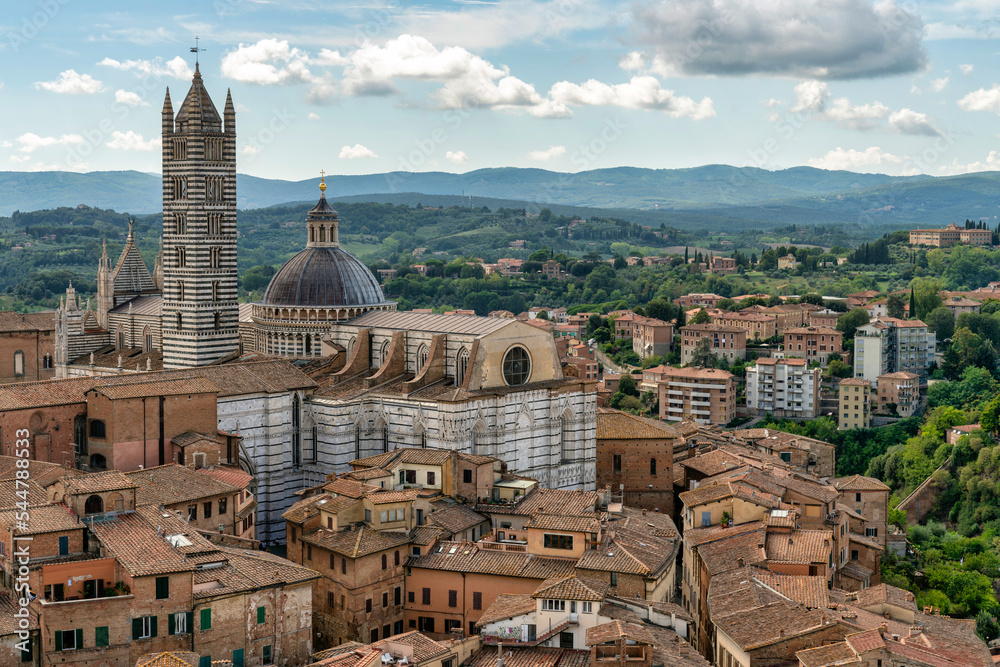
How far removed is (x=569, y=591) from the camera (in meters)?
27.1

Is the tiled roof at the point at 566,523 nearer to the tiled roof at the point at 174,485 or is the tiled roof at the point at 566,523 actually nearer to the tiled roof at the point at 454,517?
the tiled roof at the point at 454,517

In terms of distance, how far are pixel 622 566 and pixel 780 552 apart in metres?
5.50

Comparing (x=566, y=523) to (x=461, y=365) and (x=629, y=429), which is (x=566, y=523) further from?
(x=629, y=429)

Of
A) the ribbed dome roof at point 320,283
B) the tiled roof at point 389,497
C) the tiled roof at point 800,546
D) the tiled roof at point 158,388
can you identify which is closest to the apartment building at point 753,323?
the ribbed dome roof at point 320,283

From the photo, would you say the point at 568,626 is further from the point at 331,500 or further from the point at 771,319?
the point at 771,319

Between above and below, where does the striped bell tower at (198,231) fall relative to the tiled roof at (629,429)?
above

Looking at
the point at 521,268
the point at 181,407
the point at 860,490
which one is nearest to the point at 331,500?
the point at 181,407

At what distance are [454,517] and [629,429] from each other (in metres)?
13.3

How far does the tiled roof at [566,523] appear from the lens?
31016mm

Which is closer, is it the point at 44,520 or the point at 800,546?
the point at 44,520

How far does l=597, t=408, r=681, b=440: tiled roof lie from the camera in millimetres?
45344

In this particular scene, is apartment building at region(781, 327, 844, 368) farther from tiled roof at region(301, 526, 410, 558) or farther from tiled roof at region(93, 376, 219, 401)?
tiled roof at region(301, 526, 410, 558)

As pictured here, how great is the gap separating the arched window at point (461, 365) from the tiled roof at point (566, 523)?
10184mm

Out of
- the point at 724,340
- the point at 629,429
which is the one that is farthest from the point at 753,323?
the point at 629,429
